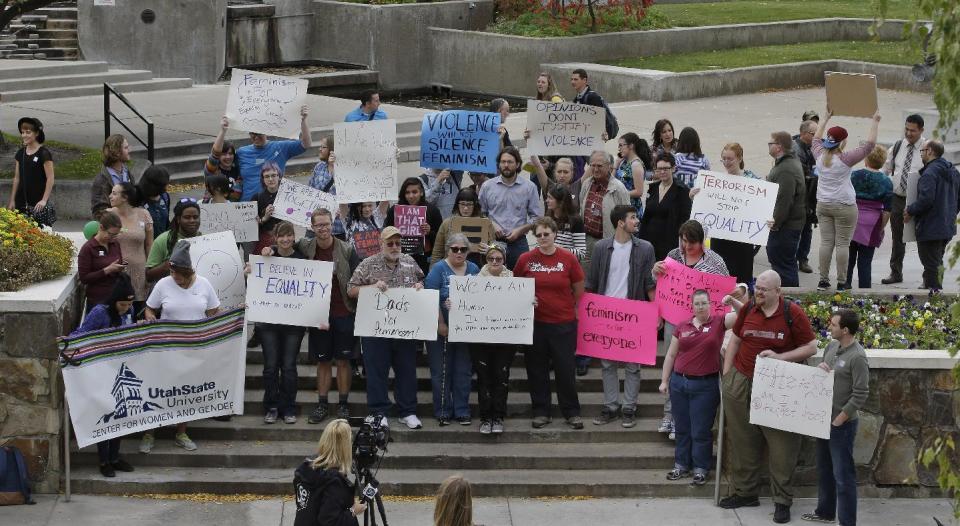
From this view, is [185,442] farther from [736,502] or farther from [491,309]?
[736,502]

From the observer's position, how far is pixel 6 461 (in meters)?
10.9

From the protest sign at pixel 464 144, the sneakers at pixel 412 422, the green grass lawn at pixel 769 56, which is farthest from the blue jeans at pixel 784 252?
the green grass lawn at pixel 769 56

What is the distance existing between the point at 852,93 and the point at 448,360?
6.52 metres

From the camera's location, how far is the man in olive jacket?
13742 mm

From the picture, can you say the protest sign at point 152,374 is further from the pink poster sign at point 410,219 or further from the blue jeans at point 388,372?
the pink poster sign at point 410,219

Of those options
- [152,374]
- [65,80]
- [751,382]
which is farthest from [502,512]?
[65,80]

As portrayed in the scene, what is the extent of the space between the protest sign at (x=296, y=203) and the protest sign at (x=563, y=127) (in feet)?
8.56

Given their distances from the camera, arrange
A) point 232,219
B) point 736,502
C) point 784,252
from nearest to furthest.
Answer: point 736,502 < point 232,219 < point 784,252

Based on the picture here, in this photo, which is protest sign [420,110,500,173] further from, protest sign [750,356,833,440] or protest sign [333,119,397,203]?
protest sign [750,356,833,440]

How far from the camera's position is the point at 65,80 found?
78.9 feet

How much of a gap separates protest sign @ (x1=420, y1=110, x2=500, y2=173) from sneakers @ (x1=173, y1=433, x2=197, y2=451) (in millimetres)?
3615

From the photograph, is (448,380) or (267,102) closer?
(448,380)

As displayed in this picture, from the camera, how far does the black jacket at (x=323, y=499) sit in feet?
27.7

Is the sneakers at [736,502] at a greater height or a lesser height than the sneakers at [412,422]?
lesser
